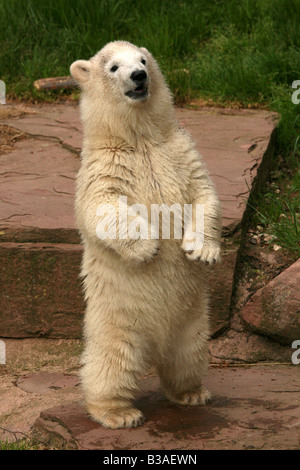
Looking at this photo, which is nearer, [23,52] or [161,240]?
[161,240]

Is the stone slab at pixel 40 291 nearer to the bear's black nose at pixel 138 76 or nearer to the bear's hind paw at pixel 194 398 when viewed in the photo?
the bear's hind paw at pixel 194 398

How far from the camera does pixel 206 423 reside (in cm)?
420

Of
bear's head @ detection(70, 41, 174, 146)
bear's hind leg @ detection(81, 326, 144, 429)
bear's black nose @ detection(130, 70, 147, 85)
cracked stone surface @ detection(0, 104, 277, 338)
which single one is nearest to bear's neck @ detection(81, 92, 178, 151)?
bear's head @ detection(70, 41, 174, 146)

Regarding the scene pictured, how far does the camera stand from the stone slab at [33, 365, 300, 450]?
3930 mm

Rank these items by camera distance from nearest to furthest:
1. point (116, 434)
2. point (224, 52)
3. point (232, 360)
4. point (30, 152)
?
point (116, 434) → point (232, 360) → point (30, 152) → point (224, 52)

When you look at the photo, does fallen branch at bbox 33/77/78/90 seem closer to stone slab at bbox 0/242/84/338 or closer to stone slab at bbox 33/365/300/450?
stone slab at bbox 0/242/84/338

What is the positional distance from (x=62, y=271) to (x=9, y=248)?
39cm

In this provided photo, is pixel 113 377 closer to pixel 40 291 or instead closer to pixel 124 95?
pixel 124 95

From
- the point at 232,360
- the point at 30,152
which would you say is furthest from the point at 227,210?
the point at 30,152

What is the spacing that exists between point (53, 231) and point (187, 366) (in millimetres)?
1594

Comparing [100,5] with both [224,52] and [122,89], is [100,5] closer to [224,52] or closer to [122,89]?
[224,52]

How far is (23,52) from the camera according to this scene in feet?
27.5

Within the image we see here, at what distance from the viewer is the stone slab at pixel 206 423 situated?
12.9 feet

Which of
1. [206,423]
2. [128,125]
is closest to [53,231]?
[128,125]
